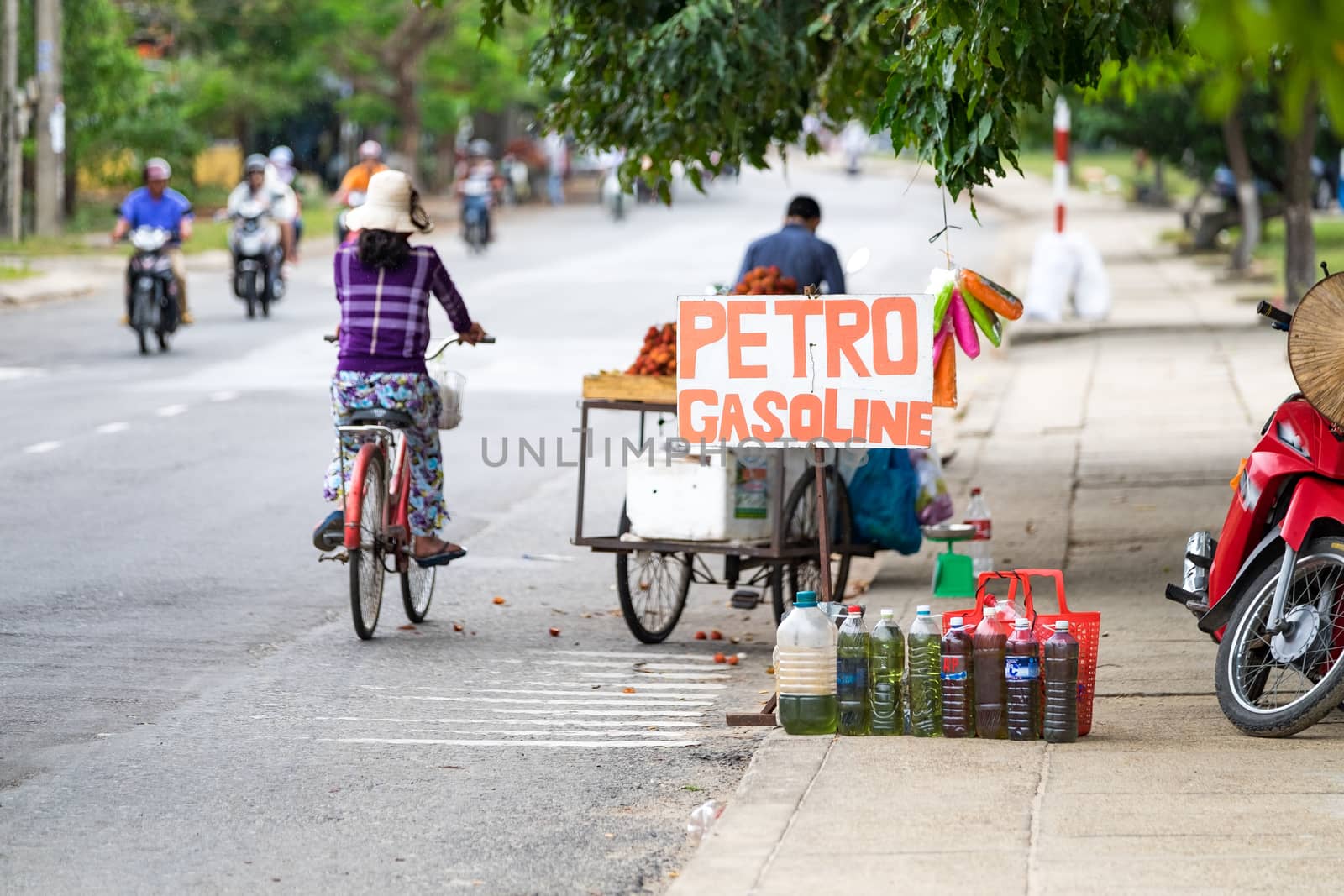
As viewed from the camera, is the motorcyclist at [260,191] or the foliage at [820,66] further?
the motorcyclist at [260,191]

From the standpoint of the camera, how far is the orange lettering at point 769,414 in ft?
24.5

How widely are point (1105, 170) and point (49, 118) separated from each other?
41.0 m

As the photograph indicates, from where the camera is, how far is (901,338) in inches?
288

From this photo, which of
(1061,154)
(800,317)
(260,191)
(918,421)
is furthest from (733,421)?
(260,191)

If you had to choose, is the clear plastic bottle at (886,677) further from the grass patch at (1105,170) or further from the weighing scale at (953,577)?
the grass patch at (1105,170)

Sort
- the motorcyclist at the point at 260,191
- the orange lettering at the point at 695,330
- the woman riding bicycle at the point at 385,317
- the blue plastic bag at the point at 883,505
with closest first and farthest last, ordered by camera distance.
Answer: the orange lettering at the point at 695,330 < the woman riding bicycle at the point at 385,317 < the blue plastic bag at the point at 883,505 < the motorcyclist at the point at 260,191

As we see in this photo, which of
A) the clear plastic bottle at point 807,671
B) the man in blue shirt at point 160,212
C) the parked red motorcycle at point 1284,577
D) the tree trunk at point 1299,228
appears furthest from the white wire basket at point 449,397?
the tree trunk at point 1299,228

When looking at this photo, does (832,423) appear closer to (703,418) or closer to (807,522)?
(703,418)

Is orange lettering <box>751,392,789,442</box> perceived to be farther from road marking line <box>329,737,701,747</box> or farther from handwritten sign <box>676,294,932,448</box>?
road marking line <box>329,737,701,747</box>

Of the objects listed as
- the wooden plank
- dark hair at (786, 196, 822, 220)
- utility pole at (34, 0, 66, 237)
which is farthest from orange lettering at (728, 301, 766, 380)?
utility pole at (34, 0, 66, 237)

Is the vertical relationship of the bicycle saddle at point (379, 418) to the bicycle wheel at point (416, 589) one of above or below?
above

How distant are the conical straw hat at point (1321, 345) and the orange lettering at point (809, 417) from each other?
171 cm

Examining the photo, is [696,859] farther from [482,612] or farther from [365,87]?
[365,87]

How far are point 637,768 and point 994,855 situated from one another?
1.76 meters
